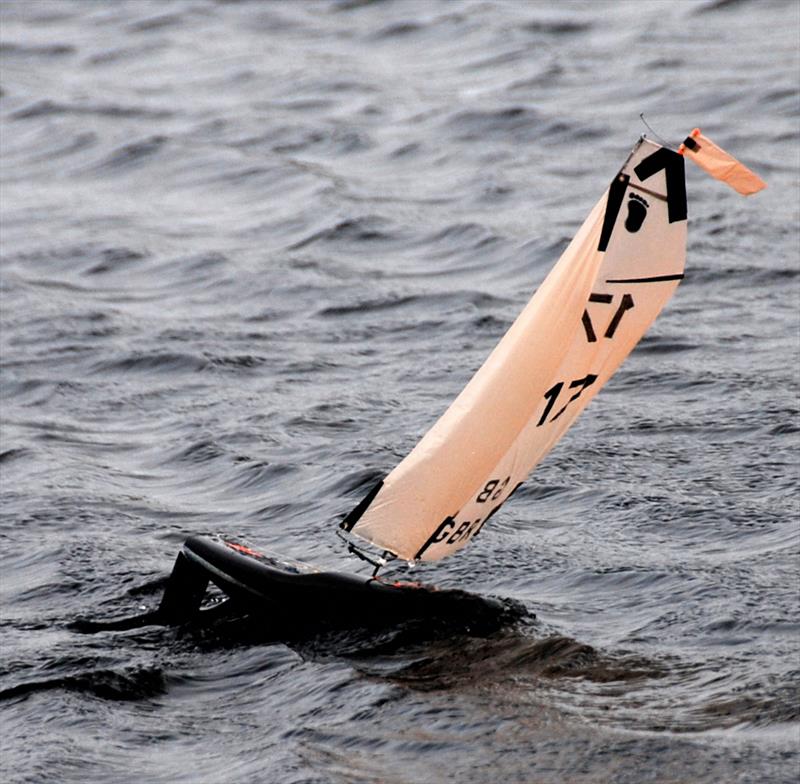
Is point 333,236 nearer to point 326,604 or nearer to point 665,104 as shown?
point 665,104

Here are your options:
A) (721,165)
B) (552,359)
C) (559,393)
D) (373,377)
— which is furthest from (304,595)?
(373,377)

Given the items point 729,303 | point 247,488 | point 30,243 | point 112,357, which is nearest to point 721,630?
point 247,488

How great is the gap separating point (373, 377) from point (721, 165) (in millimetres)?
7638

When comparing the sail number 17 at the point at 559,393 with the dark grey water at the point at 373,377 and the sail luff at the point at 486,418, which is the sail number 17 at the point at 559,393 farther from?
the dark grey water at the point at 373,377

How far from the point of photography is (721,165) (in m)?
8.77

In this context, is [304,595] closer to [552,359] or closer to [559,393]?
[559,393]

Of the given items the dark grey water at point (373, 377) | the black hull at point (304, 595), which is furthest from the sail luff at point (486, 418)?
the dark grey water at point (373, 377)

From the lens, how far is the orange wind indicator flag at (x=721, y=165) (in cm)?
873

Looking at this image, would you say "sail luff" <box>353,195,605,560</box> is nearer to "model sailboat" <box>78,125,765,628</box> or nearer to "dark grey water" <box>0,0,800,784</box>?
"model sailboat" <box>78,125,765,628</box>

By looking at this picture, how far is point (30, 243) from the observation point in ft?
70.7

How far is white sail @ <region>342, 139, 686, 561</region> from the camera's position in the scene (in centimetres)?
903

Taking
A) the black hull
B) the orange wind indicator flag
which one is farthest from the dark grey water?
the orange wind indicator flag

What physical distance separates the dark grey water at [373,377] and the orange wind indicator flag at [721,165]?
2.68m

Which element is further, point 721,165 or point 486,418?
point 486,418
